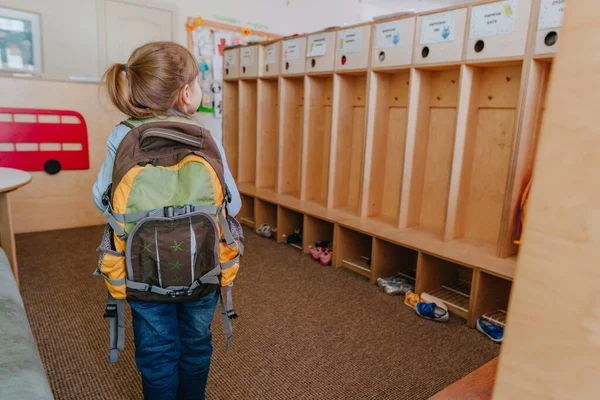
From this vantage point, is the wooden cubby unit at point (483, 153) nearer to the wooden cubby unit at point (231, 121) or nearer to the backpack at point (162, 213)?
the backpack at point (162, 213)

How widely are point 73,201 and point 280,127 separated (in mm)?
1763

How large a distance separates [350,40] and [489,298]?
1.66m

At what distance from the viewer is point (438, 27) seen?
2.10m

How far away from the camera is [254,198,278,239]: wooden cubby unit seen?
3.43 metres

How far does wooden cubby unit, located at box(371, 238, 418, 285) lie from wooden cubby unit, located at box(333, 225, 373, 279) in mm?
118

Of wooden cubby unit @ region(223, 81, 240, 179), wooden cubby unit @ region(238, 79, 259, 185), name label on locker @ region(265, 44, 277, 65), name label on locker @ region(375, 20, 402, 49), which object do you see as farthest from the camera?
wooden cubby unit @ region(223, 81, 240, 179)

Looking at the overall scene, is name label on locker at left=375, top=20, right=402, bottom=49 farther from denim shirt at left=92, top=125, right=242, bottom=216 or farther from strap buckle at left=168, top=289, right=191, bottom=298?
strap buckle at left=168, top=289, right=191, bottom=298

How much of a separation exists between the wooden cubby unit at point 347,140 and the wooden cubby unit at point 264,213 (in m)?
0.74

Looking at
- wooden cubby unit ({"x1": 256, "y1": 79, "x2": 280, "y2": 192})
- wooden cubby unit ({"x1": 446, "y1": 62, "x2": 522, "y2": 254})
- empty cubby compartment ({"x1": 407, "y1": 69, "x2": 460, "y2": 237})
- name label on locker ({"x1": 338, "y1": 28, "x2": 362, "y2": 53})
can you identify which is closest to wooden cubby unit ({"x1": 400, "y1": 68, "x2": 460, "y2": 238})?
empty cubby compartment ({"x1": 407, "y1": 69, "x2": 460, "y2": 237})

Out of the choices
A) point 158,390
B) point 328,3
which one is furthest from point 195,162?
point 328,3

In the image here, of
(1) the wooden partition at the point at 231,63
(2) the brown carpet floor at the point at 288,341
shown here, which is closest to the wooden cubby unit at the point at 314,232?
(2) the brown carpet floor at the point at 288,341

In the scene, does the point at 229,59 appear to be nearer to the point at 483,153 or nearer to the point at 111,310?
the point at 483,153

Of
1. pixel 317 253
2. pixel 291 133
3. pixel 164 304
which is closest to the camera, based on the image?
pixel 164 304

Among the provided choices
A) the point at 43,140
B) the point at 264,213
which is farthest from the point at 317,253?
the point at 43,140
